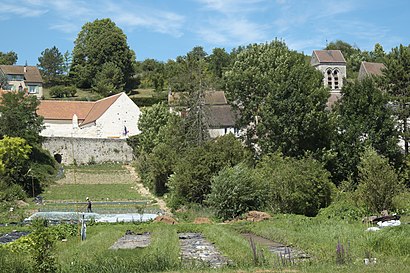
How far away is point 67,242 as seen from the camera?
63.5ft

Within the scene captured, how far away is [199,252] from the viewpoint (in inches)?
637

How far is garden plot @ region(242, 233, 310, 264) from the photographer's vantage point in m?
13.1

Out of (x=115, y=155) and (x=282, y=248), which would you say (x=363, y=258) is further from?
(x=115, y=155)

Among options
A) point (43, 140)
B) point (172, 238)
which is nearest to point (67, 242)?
point (172, 238)

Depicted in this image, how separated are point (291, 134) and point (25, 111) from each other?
2479cm

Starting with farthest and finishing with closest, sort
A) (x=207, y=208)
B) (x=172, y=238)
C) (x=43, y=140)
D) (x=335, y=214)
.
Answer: (x=43, y=140) → (x=207, y=208) → (x=335, y=214) → (x=172, y=238)

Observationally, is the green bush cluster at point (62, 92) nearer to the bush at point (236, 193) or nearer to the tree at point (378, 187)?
the bush at point (236, 193)

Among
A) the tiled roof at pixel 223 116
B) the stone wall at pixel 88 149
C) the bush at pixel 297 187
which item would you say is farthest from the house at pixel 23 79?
the bush at pixel 297 187

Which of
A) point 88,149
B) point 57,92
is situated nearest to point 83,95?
point 57,92

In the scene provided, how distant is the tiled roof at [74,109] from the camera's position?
6188 centimetres

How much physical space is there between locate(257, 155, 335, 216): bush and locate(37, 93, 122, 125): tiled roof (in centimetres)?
3556

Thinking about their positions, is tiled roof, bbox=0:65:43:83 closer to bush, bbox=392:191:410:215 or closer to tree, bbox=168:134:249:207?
tree, bbox=168:134:249:207

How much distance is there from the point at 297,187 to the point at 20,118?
Answer: 91.8 ft

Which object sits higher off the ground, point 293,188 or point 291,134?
point 291,134
